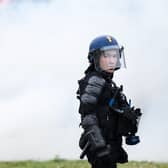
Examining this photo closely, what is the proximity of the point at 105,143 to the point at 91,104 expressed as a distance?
1.02 feet

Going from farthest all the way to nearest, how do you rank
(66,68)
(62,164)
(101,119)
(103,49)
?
(66,68), (62,164), (103,49), (101,119)

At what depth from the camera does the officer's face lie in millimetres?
6090

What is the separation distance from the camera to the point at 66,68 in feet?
47.0

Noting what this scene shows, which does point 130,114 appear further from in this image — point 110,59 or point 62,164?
point 62,164

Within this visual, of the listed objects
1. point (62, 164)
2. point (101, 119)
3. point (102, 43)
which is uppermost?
point (102, 43)

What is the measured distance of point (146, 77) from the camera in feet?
44.7

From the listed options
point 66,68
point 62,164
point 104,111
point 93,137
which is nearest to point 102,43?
point 104,111

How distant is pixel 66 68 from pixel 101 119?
839cm

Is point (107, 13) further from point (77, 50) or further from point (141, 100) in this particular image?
point (141, 100)

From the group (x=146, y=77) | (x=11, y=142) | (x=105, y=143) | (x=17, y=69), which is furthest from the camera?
(x=17, y=69)

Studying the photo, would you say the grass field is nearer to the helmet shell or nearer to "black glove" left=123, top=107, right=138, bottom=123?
"black glove" left=123, top=107, right=138, bottom=123

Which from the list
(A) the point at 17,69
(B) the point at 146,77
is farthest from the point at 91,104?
(A) the point at 17,69

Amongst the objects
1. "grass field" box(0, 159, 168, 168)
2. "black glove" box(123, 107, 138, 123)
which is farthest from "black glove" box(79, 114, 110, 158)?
"grass field" box(0, 159, 168, 168)

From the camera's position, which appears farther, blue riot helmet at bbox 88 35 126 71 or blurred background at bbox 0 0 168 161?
blurred background at bbox 0 0 168 161
